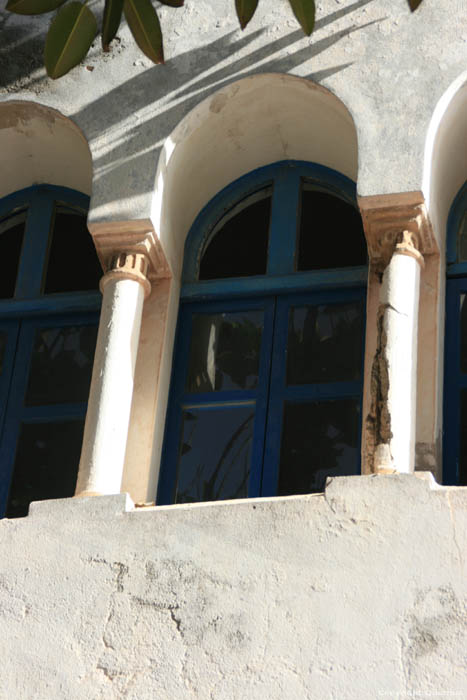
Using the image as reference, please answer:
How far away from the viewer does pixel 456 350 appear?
6.84m

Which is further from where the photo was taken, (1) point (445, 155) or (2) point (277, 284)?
(2) point (277, 284)

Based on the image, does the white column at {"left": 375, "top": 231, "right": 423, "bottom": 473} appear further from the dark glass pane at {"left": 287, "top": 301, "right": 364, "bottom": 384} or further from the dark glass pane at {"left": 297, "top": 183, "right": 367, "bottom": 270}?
the dark glass pane at {"left": 297, "top": 183, "right": 367, "bottom": 270}

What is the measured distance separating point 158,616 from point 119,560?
1.03 feet

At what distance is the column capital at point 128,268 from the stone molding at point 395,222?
1.01 metres

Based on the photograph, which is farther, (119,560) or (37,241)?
(37,241)

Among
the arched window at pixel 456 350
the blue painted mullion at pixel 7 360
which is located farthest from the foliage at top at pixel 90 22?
the blue painted mullion at pixel 7 360

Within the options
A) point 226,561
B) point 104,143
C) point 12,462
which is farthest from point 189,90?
point 226,561

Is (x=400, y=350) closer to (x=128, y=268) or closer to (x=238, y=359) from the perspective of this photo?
(x=238, y=359)

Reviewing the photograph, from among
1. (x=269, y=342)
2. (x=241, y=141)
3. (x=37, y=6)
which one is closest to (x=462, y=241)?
(x=269, y=342)

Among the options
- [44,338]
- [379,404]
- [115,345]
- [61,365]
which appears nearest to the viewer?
[379,404]

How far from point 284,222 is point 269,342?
66 centimetres

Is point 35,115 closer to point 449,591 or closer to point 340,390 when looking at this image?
point 340,390

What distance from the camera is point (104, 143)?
724 centimetres

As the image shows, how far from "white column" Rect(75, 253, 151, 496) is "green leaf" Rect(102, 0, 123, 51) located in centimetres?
144
